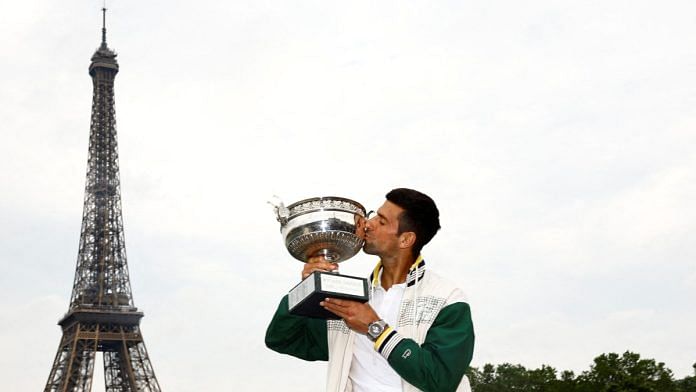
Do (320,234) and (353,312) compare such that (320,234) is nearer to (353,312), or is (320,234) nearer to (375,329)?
(353,312)

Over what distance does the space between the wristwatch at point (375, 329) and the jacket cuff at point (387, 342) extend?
2 cm

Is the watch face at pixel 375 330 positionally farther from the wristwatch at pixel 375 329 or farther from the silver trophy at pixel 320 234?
the silver trophy at pixel 320 234

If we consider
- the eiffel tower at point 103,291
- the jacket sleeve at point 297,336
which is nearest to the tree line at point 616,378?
the eiffel tower at point 103,291

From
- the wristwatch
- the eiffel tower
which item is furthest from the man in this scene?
the eiffel tower

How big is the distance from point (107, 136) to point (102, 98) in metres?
3.43

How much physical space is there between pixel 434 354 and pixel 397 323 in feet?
1.36

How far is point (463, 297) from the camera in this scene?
5031mm

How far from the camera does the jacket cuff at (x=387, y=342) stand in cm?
462

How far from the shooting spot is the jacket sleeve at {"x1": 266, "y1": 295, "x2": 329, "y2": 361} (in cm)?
534

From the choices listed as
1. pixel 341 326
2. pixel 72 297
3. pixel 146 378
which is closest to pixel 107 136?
pixel 72 297

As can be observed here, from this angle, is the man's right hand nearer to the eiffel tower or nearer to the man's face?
the man's face

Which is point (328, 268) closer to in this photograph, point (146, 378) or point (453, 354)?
point (453, 354)

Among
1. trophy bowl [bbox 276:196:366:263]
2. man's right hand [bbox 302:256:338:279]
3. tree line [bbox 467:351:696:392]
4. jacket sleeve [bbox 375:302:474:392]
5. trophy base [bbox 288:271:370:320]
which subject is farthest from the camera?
tree line [bbox 467:351:696:392]

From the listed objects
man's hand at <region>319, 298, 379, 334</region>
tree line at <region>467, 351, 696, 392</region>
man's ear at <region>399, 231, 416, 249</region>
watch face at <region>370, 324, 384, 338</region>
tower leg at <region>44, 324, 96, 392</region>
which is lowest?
watch face at <region>370, 324, 384, 338</region>
